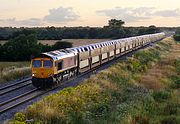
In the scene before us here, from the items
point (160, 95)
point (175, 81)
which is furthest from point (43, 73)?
point (175, 81)

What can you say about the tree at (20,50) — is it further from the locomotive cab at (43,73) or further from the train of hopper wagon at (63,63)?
the locomotive cab at (43,73)

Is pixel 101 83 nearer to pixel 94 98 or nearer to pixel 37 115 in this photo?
pixel 94 98

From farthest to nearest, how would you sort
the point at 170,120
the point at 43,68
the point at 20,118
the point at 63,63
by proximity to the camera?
the point at 63,63
the point at 43,68
the point at 170,120
the point at 20,118

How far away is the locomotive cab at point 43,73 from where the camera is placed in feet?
78.6

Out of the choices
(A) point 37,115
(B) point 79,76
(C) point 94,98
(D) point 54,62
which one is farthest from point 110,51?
(A) point 37,115

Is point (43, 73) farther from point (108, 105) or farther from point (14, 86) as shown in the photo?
point (108, 105)

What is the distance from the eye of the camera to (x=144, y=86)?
26.7 metres

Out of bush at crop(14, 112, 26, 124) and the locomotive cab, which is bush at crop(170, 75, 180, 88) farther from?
bush at crop(14, 112, 26, 124)

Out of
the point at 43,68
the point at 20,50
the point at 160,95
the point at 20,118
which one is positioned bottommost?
the point at 20,50

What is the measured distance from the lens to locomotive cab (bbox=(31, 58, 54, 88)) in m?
24.0

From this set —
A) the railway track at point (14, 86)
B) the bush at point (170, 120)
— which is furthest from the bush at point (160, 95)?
the railway track at point (14, 86)

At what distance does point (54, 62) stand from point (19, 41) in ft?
115

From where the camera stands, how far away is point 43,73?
2414 centimetres

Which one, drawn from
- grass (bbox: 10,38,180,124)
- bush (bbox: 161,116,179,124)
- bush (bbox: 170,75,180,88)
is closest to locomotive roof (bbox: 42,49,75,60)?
grass (bbox: 10,38,180,124)
